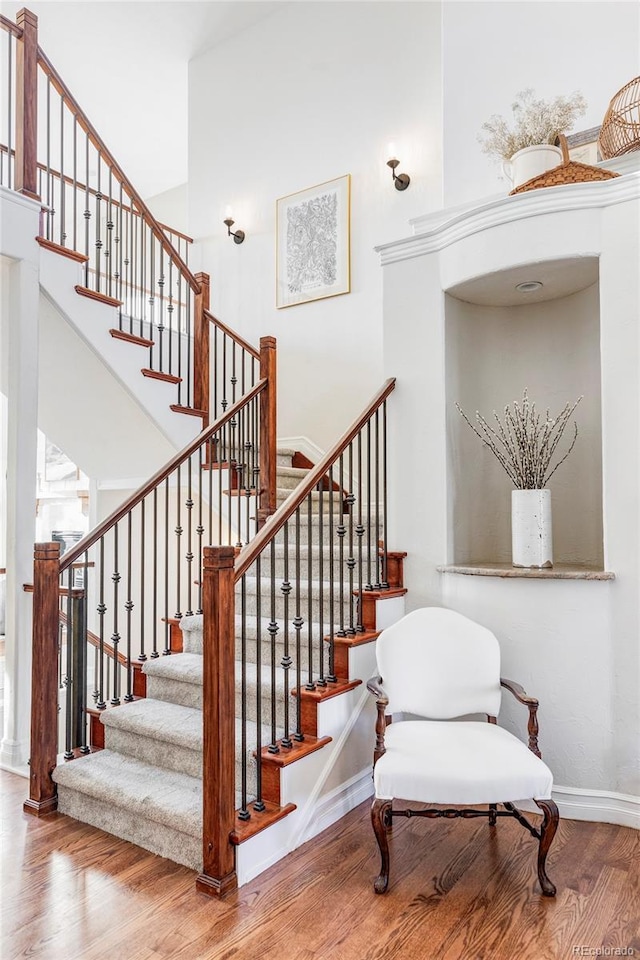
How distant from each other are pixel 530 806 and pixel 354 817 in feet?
2.54

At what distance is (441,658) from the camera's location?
2742mm

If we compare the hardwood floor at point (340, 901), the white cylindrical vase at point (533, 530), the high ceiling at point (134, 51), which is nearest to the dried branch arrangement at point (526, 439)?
the white cylindrical vase at point (533, 530)

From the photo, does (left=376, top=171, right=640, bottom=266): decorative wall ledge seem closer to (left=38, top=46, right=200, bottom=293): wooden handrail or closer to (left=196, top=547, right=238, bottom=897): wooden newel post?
(left=196, top=547, right=238, bottom=897): wooden newel post

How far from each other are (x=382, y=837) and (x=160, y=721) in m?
1.13

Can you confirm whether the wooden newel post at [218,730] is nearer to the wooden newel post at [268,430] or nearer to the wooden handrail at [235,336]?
the wooden newel post at [268,430]

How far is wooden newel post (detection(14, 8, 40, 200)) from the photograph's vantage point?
3.67 metres

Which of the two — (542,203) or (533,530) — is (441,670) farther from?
(542,203)

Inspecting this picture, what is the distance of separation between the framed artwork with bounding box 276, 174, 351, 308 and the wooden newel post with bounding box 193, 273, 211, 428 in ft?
2.69

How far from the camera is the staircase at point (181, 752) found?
2436mm

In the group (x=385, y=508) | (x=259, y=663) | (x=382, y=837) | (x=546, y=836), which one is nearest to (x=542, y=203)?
(x=385, y=508)

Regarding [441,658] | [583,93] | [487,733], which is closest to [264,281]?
[583,93]

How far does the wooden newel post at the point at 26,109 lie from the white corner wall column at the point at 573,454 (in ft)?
6.72

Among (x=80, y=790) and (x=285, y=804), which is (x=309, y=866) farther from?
(x=80, y=790)

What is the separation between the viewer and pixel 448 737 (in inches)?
96.3
